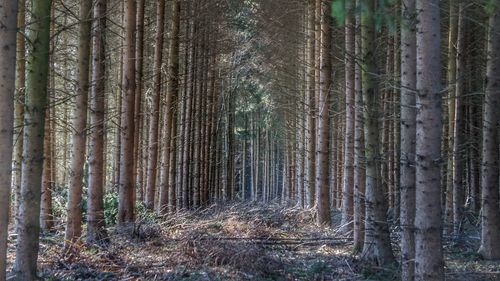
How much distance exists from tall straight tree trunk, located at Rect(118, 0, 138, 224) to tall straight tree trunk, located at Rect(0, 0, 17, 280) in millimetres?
5421

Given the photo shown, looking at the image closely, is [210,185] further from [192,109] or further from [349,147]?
[349,147]

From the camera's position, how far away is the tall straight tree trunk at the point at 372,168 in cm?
765

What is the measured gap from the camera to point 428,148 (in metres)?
5.28

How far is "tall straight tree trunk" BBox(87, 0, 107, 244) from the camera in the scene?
29.3 feet

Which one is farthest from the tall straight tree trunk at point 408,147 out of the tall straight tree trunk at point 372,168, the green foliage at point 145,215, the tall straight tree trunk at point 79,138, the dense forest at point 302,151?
the green foliage at point 145,215

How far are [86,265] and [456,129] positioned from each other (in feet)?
25.2

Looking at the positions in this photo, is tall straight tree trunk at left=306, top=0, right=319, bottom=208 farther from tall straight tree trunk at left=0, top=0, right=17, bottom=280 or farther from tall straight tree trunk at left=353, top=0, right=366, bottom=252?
tall straight tree trunk at left=0, top=0, right=17, bottom=280

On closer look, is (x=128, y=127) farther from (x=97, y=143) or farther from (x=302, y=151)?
(x=302, y=151)

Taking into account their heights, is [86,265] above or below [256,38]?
below

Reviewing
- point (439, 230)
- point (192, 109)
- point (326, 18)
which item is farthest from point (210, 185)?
point (439, 230)

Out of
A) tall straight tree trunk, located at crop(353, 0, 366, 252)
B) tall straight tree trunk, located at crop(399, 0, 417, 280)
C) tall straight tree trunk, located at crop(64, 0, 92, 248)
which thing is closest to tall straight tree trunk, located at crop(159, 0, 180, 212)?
tall straight tree trunk, located at crop(64, 0, 92, 248)

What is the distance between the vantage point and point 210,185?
75.1 ft

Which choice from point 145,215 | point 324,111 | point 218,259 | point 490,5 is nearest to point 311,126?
point 324,111

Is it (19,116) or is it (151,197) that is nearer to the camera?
(19,116)
